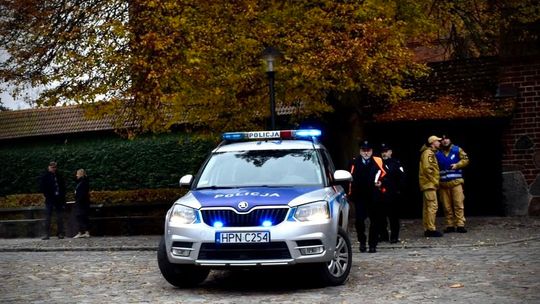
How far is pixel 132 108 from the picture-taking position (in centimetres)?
2083

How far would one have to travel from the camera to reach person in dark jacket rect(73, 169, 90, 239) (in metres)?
23.2

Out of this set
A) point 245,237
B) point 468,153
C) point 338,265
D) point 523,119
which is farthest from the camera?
point 468,153

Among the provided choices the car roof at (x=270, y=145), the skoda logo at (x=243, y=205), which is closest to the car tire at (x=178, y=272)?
the skoda logo at (x=243, y=205)

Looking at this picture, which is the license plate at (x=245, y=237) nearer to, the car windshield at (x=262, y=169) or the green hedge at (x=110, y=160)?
the car windshield at (x=262, y=169)

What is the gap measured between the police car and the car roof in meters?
0.40

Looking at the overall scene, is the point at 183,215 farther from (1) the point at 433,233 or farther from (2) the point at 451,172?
(2) the point at 451,172

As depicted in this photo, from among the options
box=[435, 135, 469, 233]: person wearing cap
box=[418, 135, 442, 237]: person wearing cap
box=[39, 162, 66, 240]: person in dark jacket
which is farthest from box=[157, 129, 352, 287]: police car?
box=[39, 162, 66, 240]: person in dark jacket

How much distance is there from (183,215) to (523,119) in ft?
45.8

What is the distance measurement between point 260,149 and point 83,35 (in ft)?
31.3

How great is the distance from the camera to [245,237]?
1058 cm

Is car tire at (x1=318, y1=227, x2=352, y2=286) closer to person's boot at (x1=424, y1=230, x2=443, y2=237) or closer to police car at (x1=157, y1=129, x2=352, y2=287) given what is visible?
police car at (x1=157, y1=129, x2=352, y2=287)

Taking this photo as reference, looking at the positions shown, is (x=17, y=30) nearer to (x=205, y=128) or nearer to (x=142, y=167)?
(x=205, y=128)

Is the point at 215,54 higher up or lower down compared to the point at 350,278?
higher up

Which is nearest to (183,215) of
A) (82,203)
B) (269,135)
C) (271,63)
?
(269,135)
